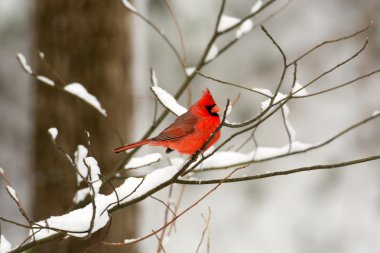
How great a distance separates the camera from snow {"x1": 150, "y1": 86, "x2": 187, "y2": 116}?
141 cm

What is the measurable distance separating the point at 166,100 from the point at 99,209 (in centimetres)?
33

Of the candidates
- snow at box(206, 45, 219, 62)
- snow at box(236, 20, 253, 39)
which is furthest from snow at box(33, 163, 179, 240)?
snow at box(236, 20, 253, 39)

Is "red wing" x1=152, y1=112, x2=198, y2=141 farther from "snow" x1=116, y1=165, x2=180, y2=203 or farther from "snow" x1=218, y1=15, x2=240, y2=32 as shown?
"snow" x1=218, y1=15, x2=240, y2=32

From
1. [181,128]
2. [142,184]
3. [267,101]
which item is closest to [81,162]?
[142,184]

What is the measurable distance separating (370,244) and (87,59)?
5391 mm

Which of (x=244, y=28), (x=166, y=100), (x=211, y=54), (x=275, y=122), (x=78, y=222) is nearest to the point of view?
(x=78, y=222)

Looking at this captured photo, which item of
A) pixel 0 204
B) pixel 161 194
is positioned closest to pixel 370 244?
pixel 161 194

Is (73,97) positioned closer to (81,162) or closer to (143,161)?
(143,161)

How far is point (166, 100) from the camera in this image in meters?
1.46

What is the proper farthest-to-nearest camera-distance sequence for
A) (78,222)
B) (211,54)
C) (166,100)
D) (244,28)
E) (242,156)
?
(244,28), (211,54), (242,156), (166,100), (78,222)

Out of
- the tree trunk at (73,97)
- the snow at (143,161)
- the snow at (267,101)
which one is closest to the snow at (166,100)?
the snow at (143,161)

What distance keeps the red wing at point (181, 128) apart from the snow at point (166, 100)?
2cm

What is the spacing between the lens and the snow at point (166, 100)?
1.41m

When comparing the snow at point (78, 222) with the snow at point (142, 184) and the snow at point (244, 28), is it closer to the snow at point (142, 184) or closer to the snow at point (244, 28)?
the snow at point (142, 184)
